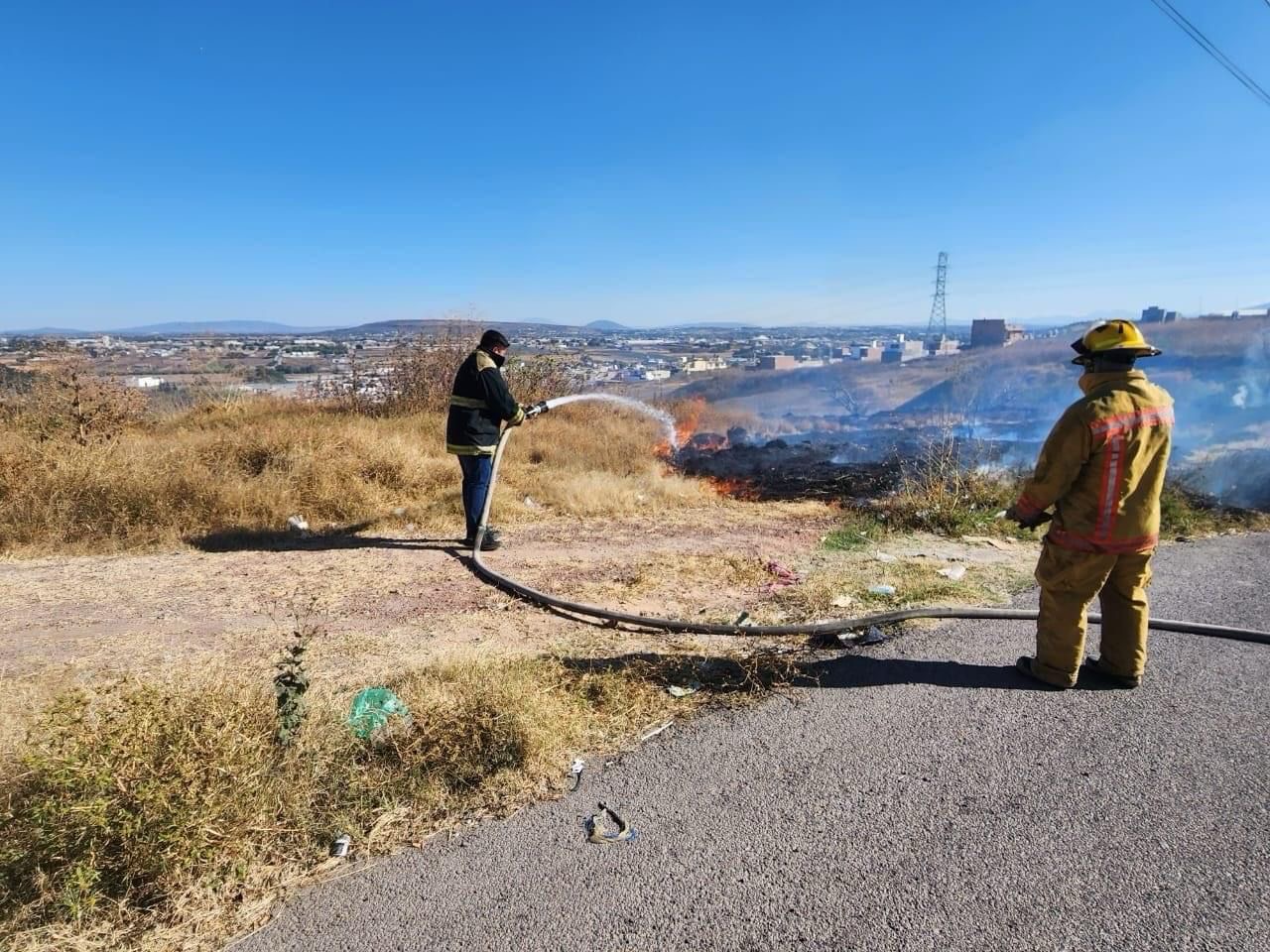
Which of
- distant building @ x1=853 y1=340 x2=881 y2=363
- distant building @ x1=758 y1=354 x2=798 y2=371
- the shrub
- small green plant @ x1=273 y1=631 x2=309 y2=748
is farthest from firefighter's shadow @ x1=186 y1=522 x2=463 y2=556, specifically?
distant building @ x1=853 y1=340 x2=881 y2=363

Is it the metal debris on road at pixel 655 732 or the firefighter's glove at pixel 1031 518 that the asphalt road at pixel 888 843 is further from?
the firefighter's glove at pixel 1031 518

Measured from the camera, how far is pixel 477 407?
6.67 metres

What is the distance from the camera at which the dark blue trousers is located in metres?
6.72

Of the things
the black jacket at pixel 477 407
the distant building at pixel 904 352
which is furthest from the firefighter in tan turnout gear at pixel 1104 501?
the distant building at pixel 904 352

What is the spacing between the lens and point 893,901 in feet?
7.71

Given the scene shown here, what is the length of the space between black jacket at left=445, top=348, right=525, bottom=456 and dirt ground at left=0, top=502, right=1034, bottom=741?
1099 millimetres

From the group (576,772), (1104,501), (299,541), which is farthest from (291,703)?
(299,541)

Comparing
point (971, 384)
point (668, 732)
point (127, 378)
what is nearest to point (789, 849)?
point (668, 732)

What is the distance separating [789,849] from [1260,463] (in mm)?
11240

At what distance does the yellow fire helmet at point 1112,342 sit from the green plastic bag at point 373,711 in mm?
3823

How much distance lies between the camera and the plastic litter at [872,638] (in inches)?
176

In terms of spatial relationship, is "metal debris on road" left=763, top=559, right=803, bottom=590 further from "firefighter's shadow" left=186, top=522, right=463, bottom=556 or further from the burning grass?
"firefighter's shadow" left=186, top=522, right=463, bottom=556

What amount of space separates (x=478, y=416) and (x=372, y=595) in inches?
79.6

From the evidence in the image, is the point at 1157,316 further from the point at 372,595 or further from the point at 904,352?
the point at 372,595
